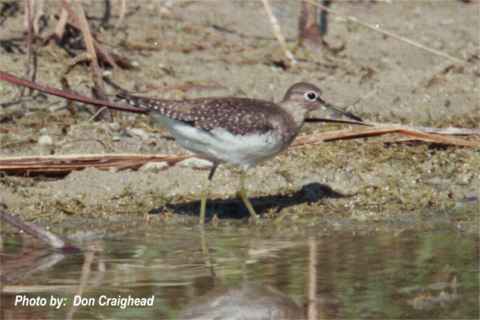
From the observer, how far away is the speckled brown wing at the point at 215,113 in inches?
324

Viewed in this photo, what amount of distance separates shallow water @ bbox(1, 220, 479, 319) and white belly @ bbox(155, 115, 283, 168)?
510 mm

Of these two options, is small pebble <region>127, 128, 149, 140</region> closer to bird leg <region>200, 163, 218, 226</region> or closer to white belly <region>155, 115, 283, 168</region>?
bird leg <region>200, 163, 218, 226</region>

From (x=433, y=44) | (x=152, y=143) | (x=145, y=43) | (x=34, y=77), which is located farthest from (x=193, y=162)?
(x=433, y=44)

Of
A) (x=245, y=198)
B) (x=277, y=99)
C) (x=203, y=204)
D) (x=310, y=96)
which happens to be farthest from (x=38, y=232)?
(x=277, y=99)

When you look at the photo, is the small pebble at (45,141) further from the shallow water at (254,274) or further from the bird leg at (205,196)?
the shallow water at (254,274)

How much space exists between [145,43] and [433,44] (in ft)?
9.15

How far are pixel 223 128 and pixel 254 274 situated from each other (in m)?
1.78

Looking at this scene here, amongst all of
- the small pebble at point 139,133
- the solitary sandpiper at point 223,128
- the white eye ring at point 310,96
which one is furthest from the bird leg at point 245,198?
the small pebble at point 139,133

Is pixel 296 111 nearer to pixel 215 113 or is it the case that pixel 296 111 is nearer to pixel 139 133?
pixel 215 113

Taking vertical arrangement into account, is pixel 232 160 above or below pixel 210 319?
above

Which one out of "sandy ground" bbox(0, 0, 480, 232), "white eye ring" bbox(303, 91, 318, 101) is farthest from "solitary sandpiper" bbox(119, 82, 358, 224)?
"white eye ring" bbox(303, 91, 318, 101)

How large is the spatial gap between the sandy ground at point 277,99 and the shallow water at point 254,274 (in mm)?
683

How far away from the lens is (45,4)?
12.0 m

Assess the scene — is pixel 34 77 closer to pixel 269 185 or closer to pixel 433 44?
pixel 269 185
